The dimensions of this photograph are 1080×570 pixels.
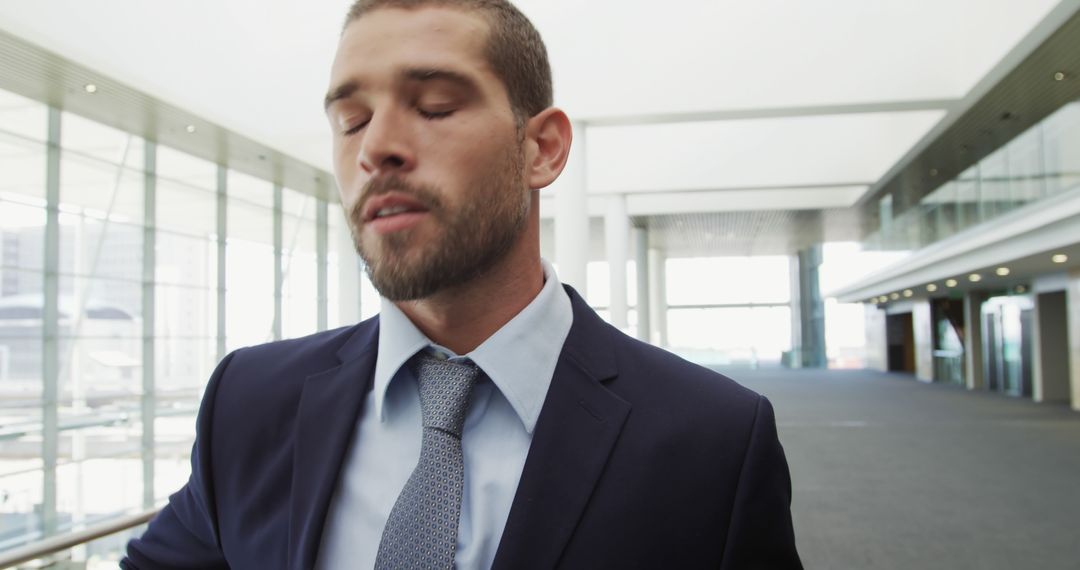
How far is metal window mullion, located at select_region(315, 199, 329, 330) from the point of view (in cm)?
2002

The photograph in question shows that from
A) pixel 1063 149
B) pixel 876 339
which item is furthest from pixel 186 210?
pixel 876 339

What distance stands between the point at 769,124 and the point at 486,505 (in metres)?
16.2

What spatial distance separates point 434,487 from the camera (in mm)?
996

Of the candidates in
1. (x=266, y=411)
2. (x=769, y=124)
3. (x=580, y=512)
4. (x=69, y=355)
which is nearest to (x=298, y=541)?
(x=266, y=411)

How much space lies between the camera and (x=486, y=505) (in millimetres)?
1030

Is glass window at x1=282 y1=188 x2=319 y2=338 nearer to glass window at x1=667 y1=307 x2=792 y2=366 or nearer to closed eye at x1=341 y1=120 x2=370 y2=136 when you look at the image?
closed eye at x1=341 y1=120 x2=370 y2=136

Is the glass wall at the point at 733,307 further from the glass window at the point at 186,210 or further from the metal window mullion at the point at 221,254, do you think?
the glass window at the point at 186,210

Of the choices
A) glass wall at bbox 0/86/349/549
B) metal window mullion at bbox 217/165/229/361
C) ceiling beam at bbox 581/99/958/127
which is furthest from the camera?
metal window mullion at bbox 217/165/229/361

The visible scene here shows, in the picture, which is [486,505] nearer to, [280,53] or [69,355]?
[280,53]

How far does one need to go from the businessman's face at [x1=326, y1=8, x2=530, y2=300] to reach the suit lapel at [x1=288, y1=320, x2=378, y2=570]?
204 millimetres

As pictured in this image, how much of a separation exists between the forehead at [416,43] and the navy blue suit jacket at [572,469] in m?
0.42

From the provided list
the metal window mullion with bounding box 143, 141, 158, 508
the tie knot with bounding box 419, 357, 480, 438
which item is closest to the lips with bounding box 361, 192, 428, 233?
the tie knot with bounding box 419, 357, 480, 438

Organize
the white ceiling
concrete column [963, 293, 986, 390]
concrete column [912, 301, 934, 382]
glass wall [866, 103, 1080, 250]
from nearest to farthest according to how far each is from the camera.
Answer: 1. the white ceiling
2. glass wall [866, 103, 1080, 250]
3. concrete column [963, 293, 986, 390]
4. concrete column [912, 301, 934, 382]

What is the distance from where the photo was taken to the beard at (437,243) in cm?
99
